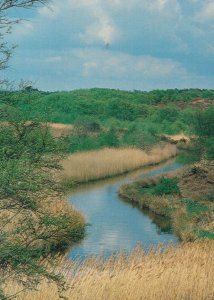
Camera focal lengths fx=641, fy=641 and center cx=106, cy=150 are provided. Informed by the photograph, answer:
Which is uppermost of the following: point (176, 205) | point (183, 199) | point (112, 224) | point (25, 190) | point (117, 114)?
point (25, 190)

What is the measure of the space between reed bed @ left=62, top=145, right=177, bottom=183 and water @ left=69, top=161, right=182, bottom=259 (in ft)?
4.98

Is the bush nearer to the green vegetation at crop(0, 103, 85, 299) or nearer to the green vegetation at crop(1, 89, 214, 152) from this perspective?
the green vegetation at crop(1, 89, 214, 152)

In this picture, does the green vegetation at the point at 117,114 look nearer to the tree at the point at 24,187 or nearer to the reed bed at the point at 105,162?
the tree at the point at 24,187

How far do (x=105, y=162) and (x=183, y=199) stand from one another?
13.1 metres

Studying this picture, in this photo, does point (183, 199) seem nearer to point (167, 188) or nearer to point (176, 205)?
point (176, 205)

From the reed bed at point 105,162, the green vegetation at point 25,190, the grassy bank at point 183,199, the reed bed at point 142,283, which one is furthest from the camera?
the reed bed at point 105,162

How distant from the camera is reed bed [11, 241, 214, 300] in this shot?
37.4ft

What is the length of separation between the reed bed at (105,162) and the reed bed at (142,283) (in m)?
22.5

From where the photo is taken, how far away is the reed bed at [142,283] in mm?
11391

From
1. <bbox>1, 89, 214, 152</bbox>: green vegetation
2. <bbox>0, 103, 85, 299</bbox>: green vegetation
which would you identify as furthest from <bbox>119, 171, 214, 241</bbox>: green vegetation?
<bbox>0, 103, 85, 299</bbox>: green vegetation

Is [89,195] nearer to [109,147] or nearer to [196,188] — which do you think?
[196,188]

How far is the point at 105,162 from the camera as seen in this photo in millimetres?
42781

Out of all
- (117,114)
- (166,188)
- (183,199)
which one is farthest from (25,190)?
(117,114)

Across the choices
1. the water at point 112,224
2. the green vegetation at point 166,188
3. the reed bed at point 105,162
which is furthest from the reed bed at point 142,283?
the reed bed at point 105,162
